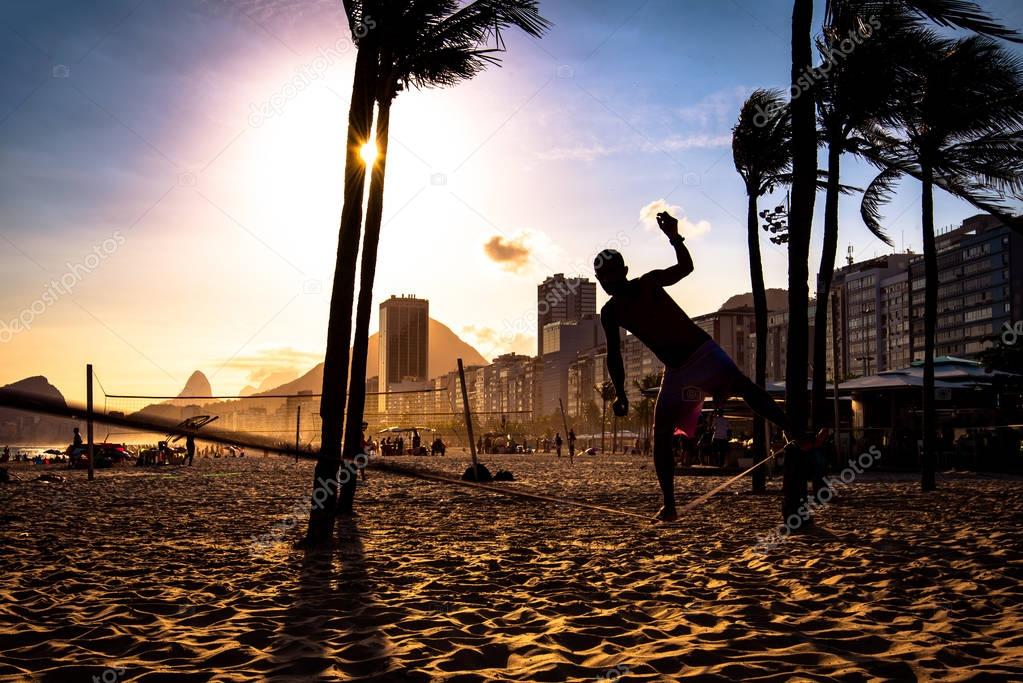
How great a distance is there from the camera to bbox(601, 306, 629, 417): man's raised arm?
18.1 feet

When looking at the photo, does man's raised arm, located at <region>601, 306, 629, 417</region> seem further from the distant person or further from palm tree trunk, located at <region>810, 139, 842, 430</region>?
the distant person

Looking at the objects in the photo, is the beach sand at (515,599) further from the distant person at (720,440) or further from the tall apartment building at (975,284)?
the tall apartment building at (975,284)

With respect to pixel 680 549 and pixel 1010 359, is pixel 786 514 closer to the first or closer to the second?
pixel 680 549

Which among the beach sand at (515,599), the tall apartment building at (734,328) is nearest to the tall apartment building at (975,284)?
the tall apartment building at (734,328)

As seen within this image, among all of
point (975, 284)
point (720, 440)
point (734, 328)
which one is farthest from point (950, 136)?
point (734, 328)

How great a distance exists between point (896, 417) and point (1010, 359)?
426 centimetres

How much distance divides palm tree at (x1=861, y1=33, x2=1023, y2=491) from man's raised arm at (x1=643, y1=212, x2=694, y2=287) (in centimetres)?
1126

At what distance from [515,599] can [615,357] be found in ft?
6.43

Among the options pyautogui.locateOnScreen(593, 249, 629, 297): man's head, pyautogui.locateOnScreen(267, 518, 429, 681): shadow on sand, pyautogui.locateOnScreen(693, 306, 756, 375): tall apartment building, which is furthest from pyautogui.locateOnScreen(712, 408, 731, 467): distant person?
pyautogui.locateOnScreen(693, 306, 756, 375): tall apartment building

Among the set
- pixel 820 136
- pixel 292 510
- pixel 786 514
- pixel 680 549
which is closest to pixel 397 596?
pixel 680 549

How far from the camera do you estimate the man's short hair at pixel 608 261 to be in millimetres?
5445

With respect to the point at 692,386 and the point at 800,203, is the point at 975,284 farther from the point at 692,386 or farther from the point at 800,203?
the point at 692,386

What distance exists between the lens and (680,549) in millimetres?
8391

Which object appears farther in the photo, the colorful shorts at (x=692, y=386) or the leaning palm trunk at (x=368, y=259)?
the leaning palm trunk at (x=368, y=259)
